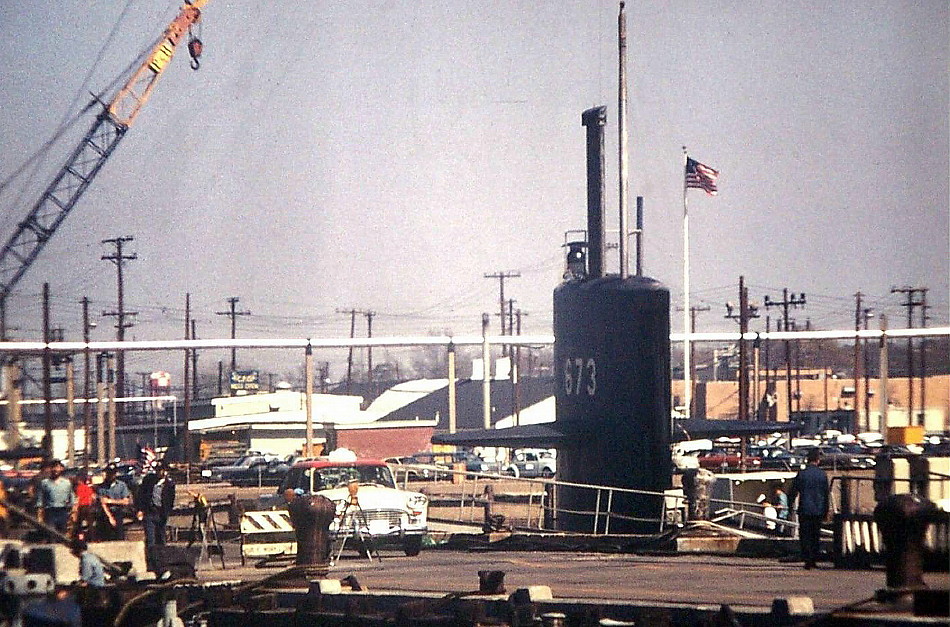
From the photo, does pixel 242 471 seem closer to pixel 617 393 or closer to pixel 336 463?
pixel 336 463

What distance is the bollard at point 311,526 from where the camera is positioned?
1666 centimetres

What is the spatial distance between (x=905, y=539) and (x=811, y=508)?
630 cm

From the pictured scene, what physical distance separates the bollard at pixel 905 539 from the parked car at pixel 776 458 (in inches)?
1565

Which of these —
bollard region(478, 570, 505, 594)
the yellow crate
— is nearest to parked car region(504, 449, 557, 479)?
the yellow crate

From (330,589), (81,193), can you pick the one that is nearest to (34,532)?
(330,589)

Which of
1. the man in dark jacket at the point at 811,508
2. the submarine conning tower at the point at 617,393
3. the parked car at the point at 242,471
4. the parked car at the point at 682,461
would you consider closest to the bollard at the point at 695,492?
the submarine conning tower at the point at 617,393

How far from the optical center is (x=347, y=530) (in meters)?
23.0

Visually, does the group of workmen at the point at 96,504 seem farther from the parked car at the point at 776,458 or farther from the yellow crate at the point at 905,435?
the parked car at the point at 776,458

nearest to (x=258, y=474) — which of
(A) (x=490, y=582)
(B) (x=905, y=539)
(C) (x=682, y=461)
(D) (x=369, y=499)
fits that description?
(C) (x=682, y=461)

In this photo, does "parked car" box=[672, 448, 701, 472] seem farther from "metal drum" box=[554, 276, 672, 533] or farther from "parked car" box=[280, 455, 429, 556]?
"parked car" box=[280, 455, 429, 556]

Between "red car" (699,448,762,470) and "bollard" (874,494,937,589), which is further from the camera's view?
"red car" (699,448,762,470)

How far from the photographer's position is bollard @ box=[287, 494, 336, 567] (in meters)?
16.7

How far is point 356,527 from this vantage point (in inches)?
896

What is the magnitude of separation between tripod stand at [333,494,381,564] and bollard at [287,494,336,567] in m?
4.72
